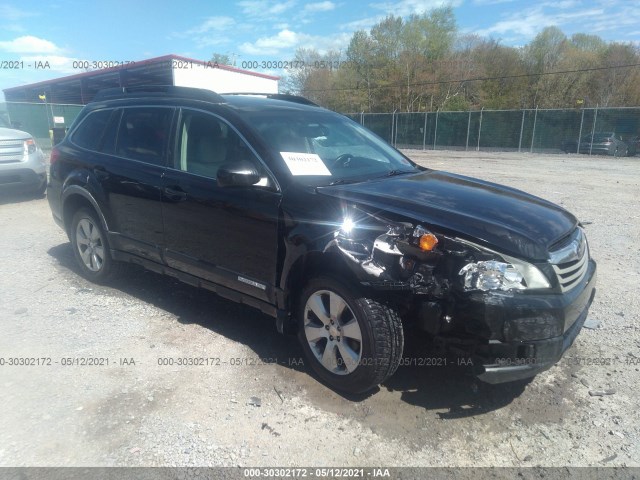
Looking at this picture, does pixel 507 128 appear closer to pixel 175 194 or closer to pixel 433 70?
pixel 433 70

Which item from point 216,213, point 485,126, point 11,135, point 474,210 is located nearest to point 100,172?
point 216,213

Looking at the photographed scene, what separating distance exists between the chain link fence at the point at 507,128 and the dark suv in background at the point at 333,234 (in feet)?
81.7

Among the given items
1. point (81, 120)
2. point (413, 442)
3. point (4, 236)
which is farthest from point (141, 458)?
point (4, 236)

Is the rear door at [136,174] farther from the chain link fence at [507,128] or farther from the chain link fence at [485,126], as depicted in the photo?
the chain link fence at [507,128]

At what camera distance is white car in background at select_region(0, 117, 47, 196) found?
346 inches

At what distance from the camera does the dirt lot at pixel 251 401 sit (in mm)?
2602

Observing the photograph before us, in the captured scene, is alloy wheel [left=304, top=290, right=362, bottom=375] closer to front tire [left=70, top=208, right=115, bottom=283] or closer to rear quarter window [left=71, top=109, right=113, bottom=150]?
front tire [left=70, top=208, right=115, bottom=283]

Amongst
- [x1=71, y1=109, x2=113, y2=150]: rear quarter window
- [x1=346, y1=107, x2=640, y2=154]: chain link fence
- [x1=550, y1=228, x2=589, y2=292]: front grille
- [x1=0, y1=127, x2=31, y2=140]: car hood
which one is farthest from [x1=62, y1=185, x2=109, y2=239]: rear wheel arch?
[x1=346, y1=107, x2=640, y2=154]: chain link fence

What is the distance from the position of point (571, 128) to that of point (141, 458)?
29859mm

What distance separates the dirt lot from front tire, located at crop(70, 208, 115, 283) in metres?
0.39

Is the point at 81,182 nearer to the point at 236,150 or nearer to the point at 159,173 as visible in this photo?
the point at 159,173

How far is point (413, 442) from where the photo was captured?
8.84 ft

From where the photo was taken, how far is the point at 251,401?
10.0 feet

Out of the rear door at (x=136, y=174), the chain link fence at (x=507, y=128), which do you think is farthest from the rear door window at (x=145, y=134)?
the chain link fence at (x=507, y=128)
